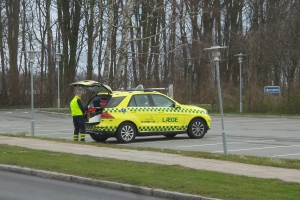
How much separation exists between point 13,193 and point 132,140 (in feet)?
33.5

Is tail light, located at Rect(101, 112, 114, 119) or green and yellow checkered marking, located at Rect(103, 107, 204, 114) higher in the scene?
green and yellow checkered marking, located at Rect(103, 107, 204, 114)

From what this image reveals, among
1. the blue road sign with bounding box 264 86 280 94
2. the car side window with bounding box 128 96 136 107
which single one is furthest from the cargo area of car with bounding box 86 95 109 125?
the blue road sign with bounding box 264 86 280 94

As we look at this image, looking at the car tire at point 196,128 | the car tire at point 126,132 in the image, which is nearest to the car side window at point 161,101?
the car tire at point 196,128

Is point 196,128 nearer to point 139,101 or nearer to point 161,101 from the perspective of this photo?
point 161,101

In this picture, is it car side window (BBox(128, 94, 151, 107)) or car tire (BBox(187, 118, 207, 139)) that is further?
car tire (BBox(187, 118, 207, 139))

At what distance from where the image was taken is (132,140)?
21469 mm

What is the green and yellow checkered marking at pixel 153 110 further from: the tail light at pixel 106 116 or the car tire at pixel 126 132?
the car tire at pixel 126 132

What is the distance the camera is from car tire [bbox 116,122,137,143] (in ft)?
68.7

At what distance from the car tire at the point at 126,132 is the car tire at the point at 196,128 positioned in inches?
87.2

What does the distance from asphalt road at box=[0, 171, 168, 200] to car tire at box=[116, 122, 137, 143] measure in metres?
7.58

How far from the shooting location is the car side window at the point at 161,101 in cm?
2200

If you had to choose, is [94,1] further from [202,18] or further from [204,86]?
[202,18]

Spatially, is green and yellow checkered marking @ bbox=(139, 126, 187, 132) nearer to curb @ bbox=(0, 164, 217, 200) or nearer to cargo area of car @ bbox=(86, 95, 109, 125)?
cargo area of car @ bbox=(86, 95, 109, 125)

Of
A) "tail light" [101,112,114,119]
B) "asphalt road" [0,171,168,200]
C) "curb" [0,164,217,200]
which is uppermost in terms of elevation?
"tail light" [101,112,114,119]
